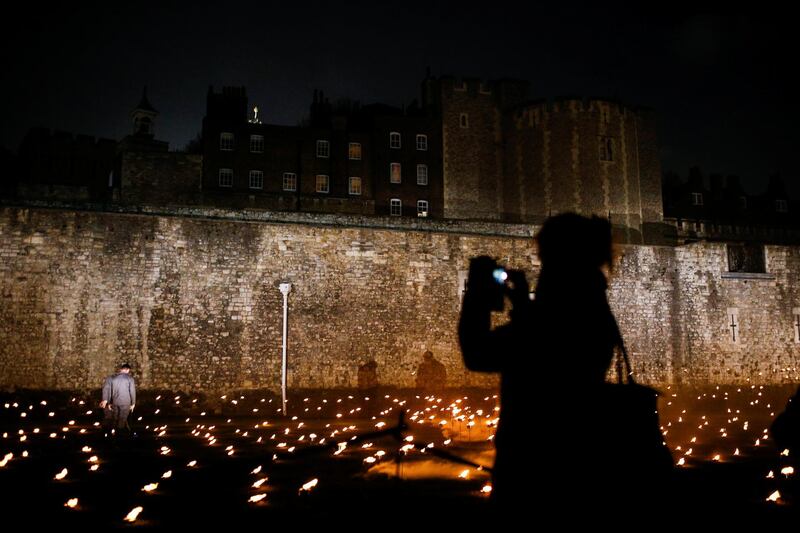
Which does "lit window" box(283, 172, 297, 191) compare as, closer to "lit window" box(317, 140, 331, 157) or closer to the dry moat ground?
"lit window" box(317, 140, 331, 157)

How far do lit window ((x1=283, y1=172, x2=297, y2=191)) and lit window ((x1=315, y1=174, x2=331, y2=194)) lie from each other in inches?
59.7

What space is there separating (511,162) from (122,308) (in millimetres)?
29945

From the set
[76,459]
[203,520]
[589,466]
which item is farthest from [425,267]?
[589,466]

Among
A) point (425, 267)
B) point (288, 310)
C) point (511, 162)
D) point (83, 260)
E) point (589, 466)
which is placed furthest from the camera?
point (511, 162)

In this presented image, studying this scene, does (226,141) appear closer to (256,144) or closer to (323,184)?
(256,144)

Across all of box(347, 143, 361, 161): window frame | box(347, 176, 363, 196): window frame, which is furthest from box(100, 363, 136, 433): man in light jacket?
box(347, 143, 361, 161): window frame

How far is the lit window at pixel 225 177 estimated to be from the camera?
131 feet

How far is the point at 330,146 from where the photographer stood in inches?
1665

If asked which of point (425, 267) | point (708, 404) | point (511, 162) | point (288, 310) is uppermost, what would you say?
point (511, 162)

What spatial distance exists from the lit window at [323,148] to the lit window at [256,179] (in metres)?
4.13

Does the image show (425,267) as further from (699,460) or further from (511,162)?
(511,162)

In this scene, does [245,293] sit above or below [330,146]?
below

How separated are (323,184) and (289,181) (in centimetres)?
226

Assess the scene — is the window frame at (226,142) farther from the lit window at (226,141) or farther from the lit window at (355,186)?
the lit window at (355,186)
